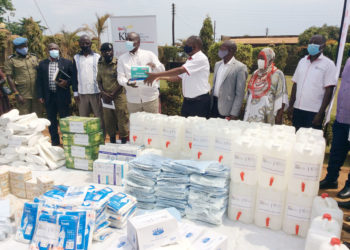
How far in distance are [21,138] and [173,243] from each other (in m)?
2.55

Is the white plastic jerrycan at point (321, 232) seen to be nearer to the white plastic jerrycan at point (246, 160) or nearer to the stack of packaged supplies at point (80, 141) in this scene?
the white plastic jerrycan at point (246, 160)

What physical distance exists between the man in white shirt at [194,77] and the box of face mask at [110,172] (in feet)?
3.70

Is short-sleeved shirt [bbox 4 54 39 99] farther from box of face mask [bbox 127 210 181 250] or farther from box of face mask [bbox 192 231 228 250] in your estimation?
box of face mask [bbox 192 231 228 250]

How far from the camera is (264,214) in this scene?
203 cm

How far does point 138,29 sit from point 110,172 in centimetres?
326

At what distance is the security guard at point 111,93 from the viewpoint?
3934 mm

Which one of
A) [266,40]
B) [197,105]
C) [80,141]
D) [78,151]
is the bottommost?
[78,151]

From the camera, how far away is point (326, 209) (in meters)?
1.75

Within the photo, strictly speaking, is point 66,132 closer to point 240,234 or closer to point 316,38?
point 240,234

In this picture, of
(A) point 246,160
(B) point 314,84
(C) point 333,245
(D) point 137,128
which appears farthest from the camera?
(B) point 314,84

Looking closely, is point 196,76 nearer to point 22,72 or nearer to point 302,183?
point 302,183

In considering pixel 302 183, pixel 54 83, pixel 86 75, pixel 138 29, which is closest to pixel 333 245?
pixel 302 183

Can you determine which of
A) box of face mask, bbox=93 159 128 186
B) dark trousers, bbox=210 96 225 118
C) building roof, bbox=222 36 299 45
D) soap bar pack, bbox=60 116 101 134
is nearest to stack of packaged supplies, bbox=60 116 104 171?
soap bar pack, bbox=60 116 101 134

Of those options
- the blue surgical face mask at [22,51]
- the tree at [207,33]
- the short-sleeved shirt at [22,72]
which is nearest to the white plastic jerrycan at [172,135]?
the short-sleeved shirt at [22,72]
